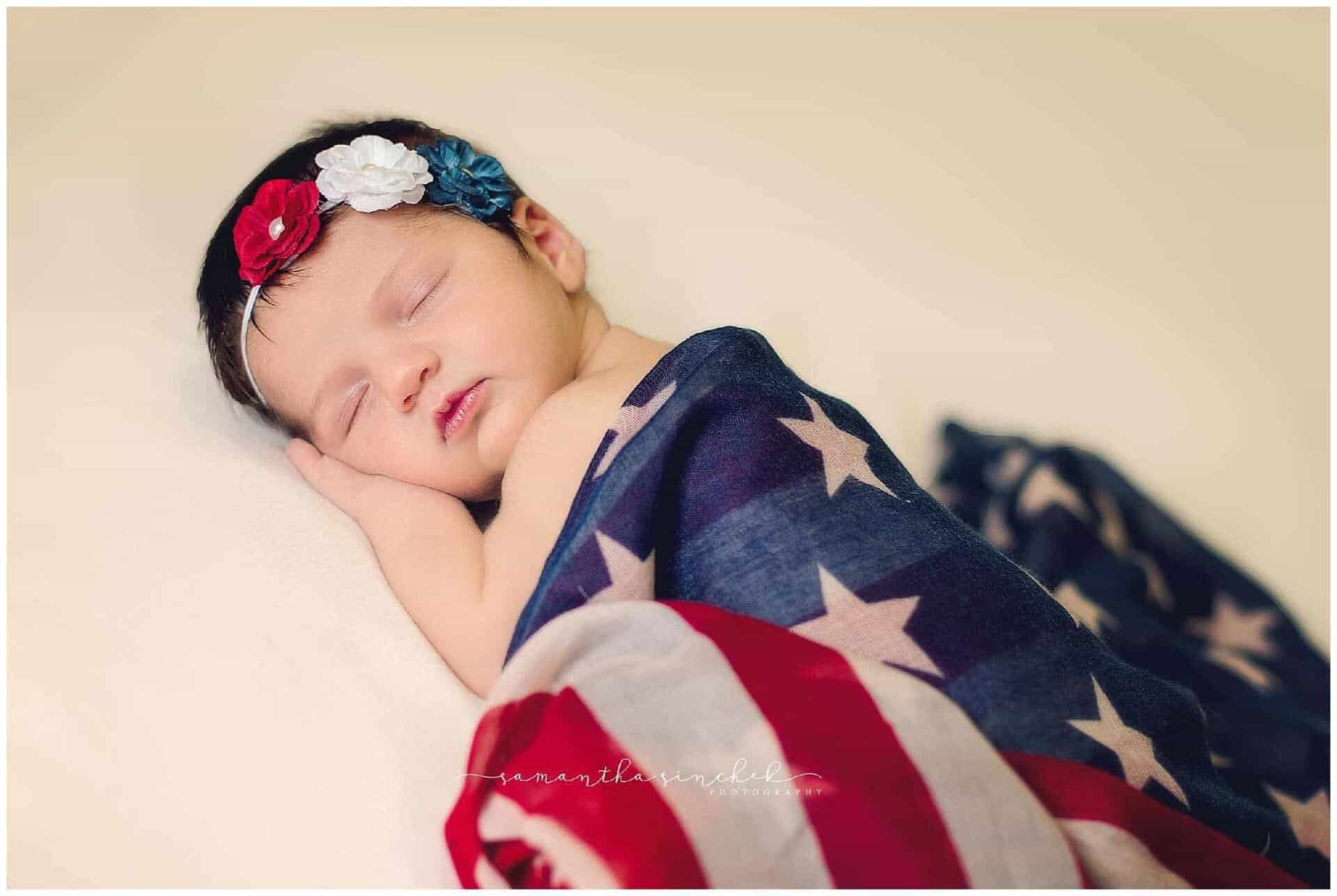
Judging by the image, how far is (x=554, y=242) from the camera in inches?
48.8

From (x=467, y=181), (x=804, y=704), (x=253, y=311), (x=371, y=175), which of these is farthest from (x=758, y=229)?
(x=804, y=704)

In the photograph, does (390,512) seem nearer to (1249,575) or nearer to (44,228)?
(44,228)

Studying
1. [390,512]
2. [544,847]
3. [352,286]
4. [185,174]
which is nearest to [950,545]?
[544,847]

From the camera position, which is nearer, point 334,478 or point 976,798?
point 976,798

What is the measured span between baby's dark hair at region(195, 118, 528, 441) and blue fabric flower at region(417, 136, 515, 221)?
0.4 inches

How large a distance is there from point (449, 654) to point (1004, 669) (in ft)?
1.53

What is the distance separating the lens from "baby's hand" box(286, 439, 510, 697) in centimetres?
90

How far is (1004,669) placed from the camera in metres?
0.79

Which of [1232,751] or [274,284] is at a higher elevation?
[274,284]

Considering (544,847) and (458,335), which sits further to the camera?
(458,335)

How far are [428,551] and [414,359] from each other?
0.19 meters

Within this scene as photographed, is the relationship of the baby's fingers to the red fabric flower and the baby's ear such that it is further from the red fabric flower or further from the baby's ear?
the baby's ear

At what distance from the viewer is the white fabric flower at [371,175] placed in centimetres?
109

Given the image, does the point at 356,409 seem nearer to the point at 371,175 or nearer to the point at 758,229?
the point at 371,175
